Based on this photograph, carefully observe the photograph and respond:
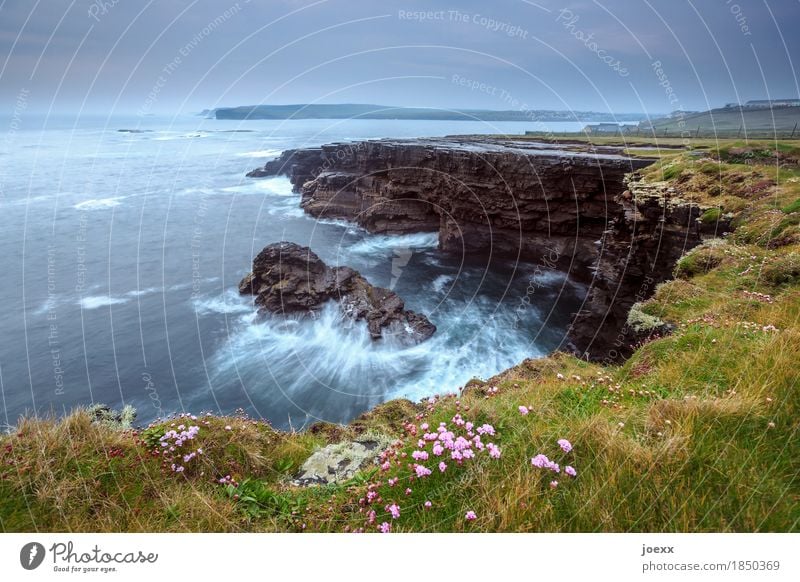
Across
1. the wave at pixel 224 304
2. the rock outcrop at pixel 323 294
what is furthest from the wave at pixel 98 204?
the rock outcrop at pixel 323 294

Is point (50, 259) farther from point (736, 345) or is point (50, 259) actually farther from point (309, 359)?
point (736, 345)

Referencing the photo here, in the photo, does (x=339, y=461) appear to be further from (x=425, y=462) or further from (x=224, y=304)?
(x=224, y=304)

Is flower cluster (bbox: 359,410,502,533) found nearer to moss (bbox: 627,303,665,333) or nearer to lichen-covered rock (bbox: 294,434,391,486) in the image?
lichen-covered rock (bbox: 294,434,391,486)

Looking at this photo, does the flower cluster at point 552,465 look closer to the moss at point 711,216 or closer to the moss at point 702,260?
the moss at point 702,260

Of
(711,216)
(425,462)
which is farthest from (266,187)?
(425,462)

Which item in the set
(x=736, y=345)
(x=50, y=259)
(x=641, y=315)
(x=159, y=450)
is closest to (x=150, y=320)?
(x=50, y=259)
